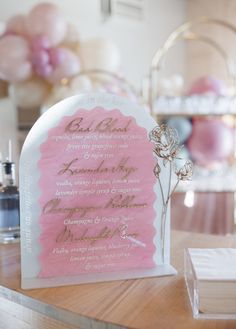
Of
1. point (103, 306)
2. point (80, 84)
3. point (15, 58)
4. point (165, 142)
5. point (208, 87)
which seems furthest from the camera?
point (208, 87)

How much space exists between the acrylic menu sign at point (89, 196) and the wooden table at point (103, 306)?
0.09ft

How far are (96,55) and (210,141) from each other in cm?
95

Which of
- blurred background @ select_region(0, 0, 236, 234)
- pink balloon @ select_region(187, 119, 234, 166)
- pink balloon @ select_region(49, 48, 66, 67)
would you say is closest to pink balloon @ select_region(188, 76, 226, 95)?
blurred background @ select_region(0, 0, 236, 234)

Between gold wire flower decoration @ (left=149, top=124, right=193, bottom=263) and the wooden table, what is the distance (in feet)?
0.32

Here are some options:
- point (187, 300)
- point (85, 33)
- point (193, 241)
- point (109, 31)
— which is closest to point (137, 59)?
point (109, 31)

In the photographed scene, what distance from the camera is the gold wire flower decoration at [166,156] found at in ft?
1.53

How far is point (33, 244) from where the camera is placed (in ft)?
1.44

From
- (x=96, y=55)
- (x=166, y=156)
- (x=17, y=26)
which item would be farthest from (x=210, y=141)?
(x=166, y=156)

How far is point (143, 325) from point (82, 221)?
17 centimetres

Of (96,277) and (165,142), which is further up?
(165,142)

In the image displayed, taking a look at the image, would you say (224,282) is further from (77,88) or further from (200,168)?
(200,168)

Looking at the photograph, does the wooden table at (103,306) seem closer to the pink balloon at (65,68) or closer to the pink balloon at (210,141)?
the pink balloon at (65,68)

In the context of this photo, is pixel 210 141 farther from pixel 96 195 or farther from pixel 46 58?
pixel 96 195

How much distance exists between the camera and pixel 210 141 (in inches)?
88.7
